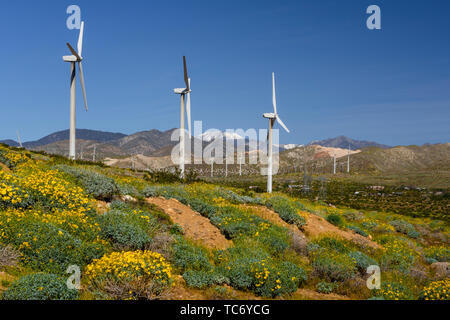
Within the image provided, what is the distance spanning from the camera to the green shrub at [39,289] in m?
6.98

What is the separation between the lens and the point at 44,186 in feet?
38.8

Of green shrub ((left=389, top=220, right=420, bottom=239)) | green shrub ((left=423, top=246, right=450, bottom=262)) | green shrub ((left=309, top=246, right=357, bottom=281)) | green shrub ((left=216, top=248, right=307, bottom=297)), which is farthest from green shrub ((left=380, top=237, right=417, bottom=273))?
green shrub ((left=389, top=220, right=420, bottom=239))

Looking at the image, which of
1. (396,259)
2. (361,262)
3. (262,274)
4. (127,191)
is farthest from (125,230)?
(396,259)

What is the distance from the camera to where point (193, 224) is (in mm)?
14914

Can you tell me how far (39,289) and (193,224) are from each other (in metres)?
8.12

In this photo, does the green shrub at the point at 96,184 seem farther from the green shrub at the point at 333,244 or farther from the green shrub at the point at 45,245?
the green shrub at the point at 333,244

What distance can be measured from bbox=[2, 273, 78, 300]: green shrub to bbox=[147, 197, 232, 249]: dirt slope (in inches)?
242

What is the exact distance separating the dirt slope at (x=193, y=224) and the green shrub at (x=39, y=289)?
6145 mm

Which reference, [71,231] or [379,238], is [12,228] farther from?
[379,238]

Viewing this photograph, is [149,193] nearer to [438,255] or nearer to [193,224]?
[193,224]

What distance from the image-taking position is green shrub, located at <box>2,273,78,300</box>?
22.9ft

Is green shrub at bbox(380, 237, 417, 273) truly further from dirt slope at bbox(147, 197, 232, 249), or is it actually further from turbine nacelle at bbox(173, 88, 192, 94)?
turbine nacelle at bbox(173, 88, 192, 94)

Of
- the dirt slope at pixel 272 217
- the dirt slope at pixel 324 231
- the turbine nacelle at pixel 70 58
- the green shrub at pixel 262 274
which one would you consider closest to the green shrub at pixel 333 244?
the dirt slope at pixel 272 217
